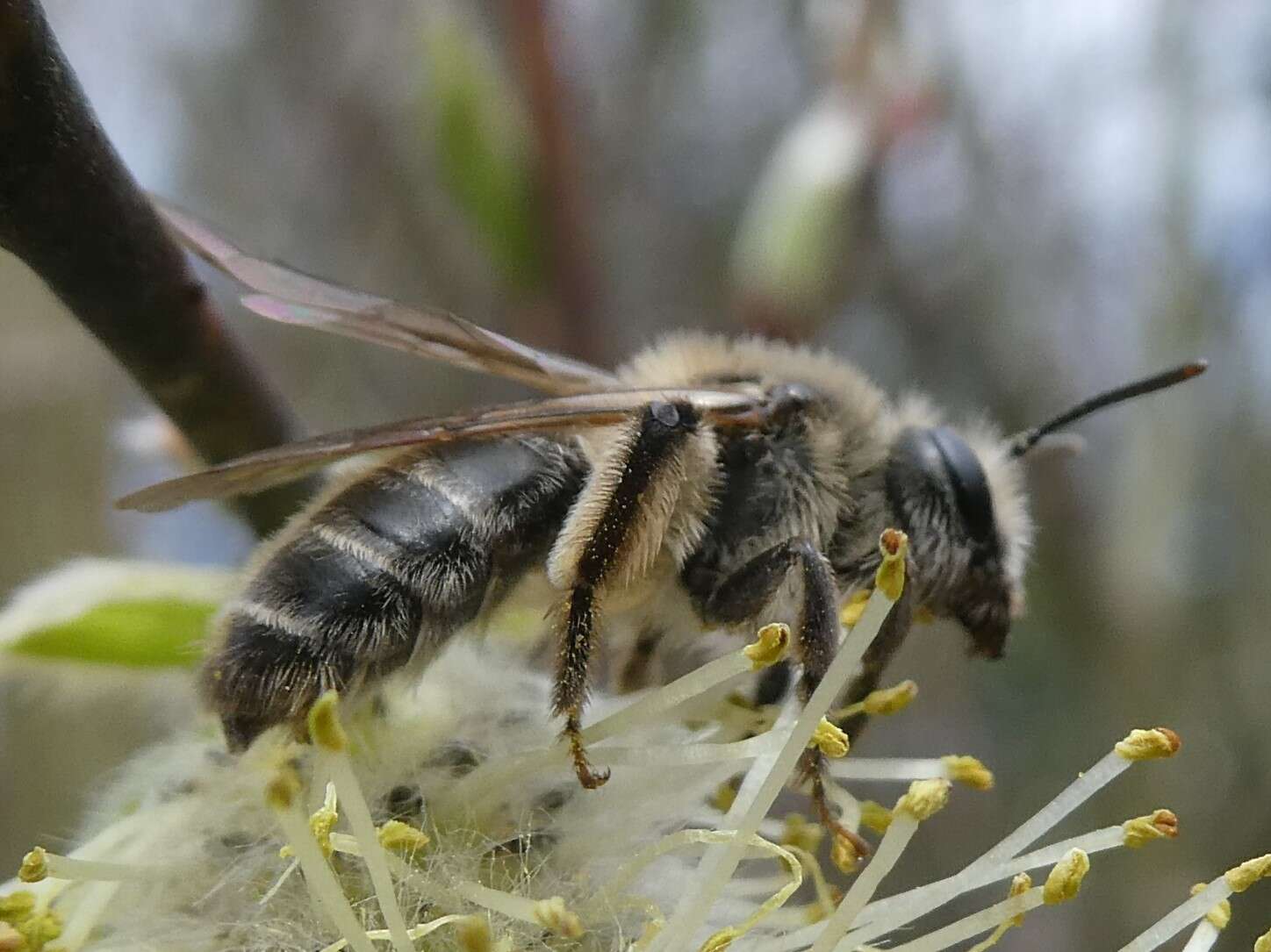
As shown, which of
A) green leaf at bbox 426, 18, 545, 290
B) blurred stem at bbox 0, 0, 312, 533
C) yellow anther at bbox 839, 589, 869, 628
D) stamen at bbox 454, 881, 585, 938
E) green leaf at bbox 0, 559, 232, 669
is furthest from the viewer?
green leaf at bbox 426, 18, 545, 290

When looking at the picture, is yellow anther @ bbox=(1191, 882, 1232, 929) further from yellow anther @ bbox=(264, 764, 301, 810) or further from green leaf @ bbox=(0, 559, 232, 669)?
green leaf @ bbox=(0, 559, 232, 669)

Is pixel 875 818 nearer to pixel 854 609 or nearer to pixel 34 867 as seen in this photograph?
pixel 854 609

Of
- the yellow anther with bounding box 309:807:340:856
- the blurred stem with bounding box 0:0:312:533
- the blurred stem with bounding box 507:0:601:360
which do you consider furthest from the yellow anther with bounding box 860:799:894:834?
the blurred stem with bounding box 507:0:601:360

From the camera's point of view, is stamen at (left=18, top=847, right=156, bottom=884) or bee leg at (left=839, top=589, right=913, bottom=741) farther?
bee leg at (left=839, top=589, right=913, bottom=741)

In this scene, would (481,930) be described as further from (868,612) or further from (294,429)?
(294,429)

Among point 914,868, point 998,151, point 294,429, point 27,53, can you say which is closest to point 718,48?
point 998,151

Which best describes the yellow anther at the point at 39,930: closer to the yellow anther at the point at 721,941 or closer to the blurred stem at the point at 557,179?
the yellow anther at the point at 721,941
